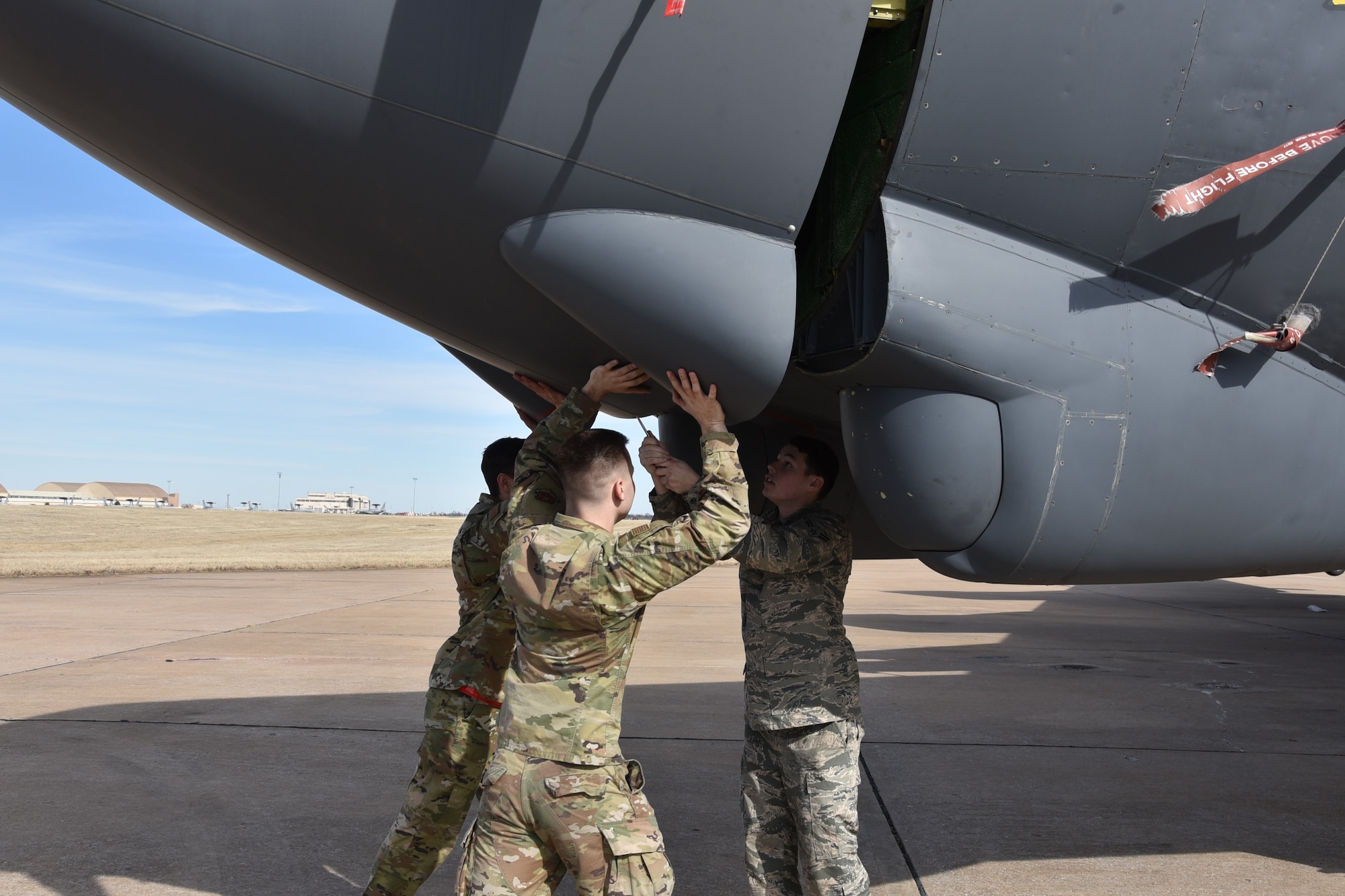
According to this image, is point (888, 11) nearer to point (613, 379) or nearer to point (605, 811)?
point (613, 379)

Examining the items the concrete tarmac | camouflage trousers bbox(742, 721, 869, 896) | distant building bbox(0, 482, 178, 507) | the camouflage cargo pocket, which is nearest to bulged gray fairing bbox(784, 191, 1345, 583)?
camouflage trousers bbox(742, 721, 869, 896)

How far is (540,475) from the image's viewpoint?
9.39 feet

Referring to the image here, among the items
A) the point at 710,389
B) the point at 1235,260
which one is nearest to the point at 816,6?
the point at 710,389

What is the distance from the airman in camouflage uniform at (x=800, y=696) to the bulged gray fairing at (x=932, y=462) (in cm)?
60

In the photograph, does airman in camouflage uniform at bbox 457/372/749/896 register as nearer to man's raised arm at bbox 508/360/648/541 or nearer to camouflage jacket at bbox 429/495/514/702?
man's raised arm at bbox 508/360/648/541

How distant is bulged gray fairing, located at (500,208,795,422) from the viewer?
7.59ft

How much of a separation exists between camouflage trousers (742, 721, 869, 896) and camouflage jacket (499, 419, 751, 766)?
0.76 meters

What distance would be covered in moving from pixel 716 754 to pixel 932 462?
3.62 meters

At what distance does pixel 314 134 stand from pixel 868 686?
22.4 ft

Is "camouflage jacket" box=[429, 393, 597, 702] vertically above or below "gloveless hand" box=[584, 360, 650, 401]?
below

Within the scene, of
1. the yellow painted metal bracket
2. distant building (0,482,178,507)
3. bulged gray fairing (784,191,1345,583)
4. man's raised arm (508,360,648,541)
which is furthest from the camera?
distant building (0,482,178,507)

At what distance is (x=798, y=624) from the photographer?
10.7 ft

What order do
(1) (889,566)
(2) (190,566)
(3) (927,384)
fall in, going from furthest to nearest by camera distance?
(1) (889,566), (2) (190,566), (3) (927,384)

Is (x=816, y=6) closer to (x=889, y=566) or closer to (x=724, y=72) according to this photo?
(x=724, y=72)
